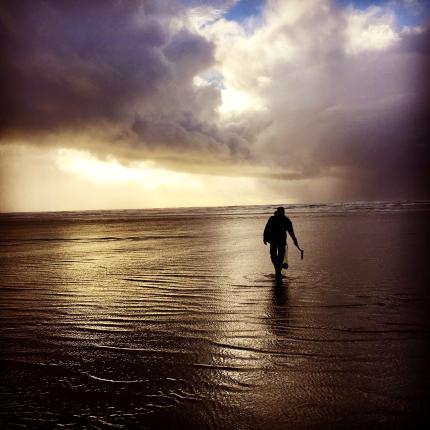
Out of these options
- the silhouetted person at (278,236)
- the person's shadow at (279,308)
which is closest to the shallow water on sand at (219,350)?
the person's shadow at (279,308)

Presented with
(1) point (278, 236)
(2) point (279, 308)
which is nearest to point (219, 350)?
(2) point (279, 308)

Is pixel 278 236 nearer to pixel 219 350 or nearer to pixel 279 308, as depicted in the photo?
pixel 279 308

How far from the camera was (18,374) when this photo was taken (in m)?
4.37

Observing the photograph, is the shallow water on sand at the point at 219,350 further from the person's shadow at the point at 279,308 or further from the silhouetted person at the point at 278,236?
the silhouetted person at the point at 278,236

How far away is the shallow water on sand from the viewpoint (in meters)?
3.46

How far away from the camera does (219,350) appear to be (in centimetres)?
491

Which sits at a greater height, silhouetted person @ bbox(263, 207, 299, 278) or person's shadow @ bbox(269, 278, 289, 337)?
silhouetted person @ bbox(263, 207, 299, 278)

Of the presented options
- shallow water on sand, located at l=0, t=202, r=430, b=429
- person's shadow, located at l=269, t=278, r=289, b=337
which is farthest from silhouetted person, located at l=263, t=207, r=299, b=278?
person's shadow, located at l=269, t=278, r=289, b=337

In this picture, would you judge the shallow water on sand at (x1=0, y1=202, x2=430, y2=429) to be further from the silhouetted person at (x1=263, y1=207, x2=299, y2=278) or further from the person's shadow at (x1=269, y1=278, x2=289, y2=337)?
the silhouetted person at (x1=263, y1=207, x2=299, y2=278)

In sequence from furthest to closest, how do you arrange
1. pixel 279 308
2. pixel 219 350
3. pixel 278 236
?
pixel 278 236 → pixel 279 308 → pixel 219 350

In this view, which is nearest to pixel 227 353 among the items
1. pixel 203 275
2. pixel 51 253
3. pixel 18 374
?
pixel 18 374

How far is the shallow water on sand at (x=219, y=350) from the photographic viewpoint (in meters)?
3.46

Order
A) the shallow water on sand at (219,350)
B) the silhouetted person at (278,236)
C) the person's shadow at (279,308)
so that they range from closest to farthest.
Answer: the shallow water on sand at (219,350), the person's shadow at (279,308), the silhouetted person at (278,236)

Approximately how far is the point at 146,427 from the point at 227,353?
5.64ft
